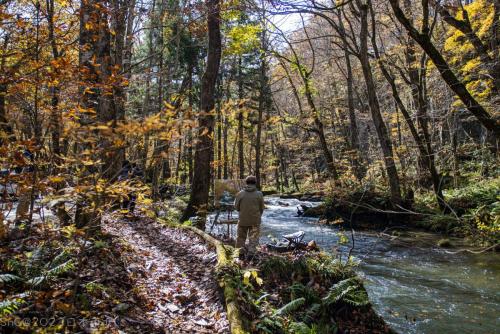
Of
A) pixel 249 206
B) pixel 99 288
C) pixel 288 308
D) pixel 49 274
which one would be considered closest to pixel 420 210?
pixel 249 206

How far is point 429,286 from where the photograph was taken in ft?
27.4

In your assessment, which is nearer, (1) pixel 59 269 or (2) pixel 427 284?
(1) pixel 59 269

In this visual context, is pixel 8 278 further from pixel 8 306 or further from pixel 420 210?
pixel 420 210

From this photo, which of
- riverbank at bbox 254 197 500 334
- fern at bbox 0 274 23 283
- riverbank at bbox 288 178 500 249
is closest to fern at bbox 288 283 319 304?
riverbank at bbox 254 197 500 334

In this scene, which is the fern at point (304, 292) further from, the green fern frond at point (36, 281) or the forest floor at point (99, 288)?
the green fern frond at point (36, 281)

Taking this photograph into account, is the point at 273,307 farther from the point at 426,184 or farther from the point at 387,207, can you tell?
the point at 426,184

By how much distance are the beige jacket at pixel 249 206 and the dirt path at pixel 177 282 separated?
40.7 inches

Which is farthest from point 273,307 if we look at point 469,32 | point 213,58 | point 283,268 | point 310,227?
point 310,227

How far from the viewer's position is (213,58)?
11.7 metres

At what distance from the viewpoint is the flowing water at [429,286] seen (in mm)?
6527

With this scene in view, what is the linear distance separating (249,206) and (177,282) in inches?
94.9

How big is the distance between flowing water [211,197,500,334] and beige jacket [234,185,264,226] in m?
2.00

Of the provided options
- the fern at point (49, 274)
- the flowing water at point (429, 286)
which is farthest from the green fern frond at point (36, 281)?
the flowing water at point (429, 286)

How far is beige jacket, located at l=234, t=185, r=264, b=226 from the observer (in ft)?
26.2
